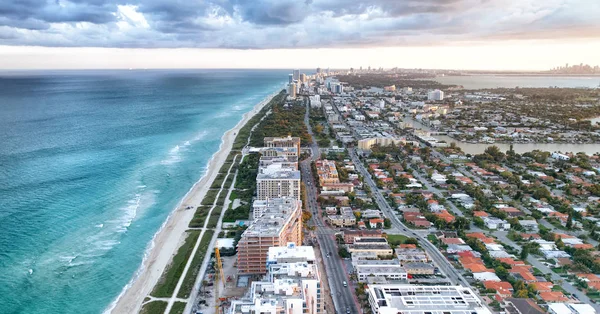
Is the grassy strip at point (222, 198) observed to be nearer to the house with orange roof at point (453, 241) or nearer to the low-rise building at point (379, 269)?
the low-rise building at point (379, 269)

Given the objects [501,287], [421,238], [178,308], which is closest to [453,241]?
[421,238]

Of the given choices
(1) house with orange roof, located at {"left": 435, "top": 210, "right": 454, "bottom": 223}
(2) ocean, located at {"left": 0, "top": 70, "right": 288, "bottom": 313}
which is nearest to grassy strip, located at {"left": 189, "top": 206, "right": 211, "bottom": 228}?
(2) ocean, located at {"left": 0, "top": 70, "right": 288, "bottom": 313}

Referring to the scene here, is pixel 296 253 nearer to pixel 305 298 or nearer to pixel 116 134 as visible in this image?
pixel 305 298

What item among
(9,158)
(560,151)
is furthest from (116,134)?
(560,151)

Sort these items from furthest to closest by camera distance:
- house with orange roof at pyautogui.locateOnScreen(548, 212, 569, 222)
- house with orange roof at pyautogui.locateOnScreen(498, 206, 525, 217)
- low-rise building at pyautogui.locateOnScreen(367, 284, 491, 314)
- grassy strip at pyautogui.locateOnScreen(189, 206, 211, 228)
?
1. house with orange roof at pyautogui.locateOnScreen(498, 206, 525, 217)
2. house with orange roof at pyautogui.locateOnScreen(548, 212, 569, 222)
3. grassy strip at pyautogui.locateOnScreen(189, 206, 211, 228)
4. low-rise building at pyautogui.locateOnScreen(367, 284, 491, 314)

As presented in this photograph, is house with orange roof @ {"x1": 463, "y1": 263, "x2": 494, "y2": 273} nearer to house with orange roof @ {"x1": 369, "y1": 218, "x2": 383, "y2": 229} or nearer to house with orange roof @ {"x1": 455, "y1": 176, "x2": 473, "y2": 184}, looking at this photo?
house with orange roof @ {"x1": 369, "y1": 218, "x2": 383, "y2": 229}

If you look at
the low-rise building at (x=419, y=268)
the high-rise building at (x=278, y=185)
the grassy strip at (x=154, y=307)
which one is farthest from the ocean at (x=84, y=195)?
the low-rise building at (x=419, y=268)
